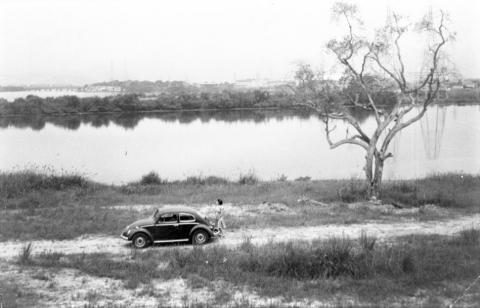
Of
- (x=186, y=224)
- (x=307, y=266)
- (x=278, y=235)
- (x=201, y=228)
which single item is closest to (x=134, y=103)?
(x=278, y=235)

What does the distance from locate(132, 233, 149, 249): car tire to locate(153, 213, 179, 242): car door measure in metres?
0.29

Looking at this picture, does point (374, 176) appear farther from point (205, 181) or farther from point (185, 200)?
point (205, 181)

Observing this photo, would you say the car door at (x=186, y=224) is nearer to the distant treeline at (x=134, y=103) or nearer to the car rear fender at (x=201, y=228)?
the car rear fender at (x=201, y=228)

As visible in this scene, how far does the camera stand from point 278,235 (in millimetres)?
14211

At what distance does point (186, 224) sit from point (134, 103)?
78.6m

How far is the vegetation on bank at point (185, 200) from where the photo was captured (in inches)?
609

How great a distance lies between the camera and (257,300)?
9055mm

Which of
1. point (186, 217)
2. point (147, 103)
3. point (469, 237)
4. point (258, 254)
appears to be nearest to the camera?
point (258, 254)

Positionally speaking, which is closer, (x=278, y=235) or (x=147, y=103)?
(x=278, y=235)

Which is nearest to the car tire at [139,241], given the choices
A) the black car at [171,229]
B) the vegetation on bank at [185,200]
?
the black car at [171,229]

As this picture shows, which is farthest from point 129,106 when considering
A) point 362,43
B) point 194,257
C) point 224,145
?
point 194,257

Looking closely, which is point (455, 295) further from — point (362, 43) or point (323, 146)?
point (323, 146)

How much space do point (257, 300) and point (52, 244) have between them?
698 cm

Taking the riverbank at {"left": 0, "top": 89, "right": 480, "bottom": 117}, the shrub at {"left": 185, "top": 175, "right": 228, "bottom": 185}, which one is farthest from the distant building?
the shrub at {"left": 185, "top": 175, "right": 228, "bottom": 185}
